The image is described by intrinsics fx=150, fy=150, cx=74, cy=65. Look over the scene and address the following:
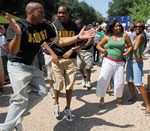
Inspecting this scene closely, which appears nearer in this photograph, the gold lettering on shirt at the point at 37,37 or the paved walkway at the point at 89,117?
the gold lettering on shirt at the point at 37,37

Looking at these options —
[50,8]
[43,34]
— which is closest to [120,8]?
[50,8]

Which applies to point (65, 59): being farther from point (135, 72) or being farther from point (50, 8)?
point (50, 8)

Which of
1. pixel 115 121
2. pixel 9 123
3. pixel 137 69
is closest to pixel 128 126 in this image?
pixel 115 121

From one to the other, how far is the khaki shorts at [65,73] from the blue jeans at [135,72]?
1.44m

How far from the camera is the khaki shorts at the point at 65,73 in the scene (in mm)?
3041

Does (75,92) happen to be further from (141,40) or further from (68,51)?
(141,40)

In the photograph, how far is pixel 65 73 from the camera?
3.13m

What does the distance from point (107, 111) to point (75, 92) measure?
141 cm

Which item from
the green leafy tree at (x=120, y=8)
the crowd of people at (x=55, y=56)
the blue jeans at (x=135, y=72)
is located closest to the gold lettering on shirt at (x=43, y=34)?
the crowd of people at (x=55, y=56)

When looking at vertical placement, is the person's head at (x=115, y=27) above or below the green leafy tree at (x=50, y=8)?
below

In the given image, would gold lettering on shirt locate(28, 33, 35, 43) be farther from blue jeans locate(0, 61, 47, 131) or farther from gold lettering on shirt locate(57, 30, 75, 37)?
gold lettering on shirt locate(57, 30, 75, 37)

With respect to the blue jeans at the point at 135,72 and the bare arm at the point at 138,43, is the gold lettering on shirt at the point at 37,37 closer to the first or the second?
the bare arm at the point at 138,43

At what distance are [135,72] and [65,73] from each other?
5.40 ft

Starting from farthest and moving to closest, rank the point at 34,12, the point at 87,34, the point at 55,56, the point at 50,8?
1. the point at 50,8
2. the point at 55,56
3. the point at 87,34
4. the point at 34,12
